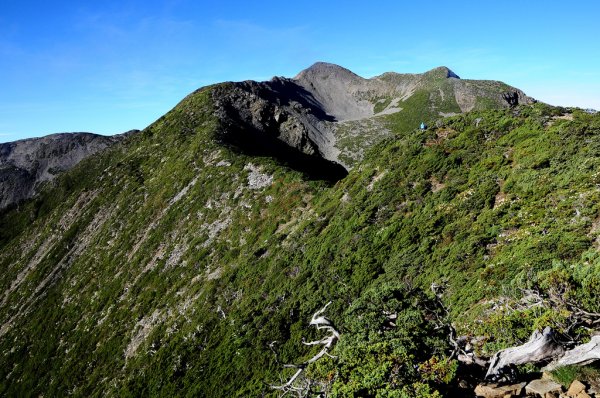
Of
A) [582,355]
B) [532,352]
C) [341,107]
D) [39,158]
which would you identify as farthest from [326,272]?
[39,158]

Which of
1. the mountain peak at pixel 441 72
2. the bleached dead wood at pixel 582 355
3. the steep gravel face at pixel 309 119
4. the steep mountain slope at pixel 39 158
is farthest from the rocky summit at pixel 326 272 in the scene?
the mountain peak at pixel 441 72

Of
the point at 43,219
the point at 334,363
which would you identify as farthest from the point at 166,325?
the point at 43,219

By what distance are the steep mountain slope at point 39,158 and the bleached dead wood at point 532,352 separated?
189986 millimetres

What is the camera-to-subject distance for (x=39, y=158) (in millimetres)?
178375

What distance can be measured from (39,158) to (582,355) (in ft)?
718

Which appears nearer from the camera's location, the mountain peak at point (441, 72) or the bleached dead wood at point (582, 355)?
the bleached dead wood at point (582, 355)

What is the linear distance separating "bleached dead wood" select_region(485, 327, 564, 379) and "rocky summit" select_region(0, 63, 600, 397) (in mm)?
43

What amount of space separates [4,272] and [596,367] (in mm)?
95774

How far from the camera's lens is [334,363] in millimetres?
11703

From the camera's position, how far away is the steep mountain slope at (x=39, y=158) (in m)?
164

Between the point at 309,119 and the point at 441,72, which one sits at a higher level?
the point at 441,72

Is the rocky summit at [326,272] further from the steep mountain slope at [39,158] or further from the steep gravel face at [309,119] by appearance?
the steep mountain slope at [39,158]

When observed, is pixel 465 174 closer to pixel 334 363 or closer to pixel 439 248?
pixel 439 248

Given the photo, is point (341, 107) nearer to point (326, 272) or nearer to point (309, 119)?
point (309, 119)
